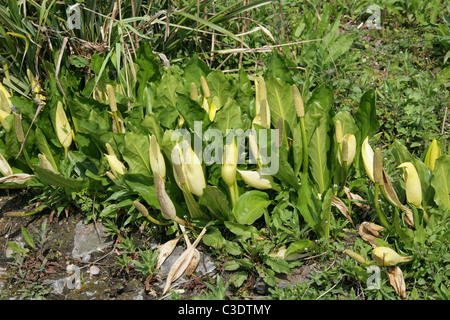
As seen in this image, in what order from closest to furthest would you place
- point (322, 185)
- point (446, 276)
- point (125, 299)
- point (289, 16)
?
1. point (446, 276)
2. point (125, 299)
3. point (322, 185)
4. point (289, 16)

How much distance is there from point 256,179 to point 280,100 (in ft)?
1.48

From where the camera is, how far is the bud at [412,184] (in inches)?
91.5

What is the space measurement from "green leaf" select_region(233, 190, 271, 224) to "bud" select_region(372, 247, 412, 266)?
587 mm

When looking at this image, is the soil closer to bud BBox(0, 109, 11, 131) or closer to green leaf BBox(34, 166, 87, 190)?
green leaf BBox(34, 166, 87, 190)

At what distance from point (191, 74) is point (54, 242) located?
1.21m

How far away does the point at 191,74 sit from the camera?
Answer: 3.11 meters

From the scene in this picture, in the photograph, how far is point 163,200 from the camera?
7.79 feet

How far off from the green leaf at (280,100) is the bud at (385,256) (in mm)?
851

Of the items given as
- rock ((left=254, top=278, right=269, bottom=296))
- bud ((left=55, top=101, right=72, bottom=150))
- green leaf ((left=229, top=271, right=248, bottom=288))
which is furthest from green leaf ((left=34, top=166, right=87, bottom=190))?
rock ((left=254, top=278, right=269, bottom=296))

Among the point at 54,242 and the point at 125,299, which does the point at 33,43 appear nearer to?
the point at 54,242

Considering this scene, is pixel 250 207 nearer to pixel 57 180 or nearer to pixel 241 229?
pixel 241 229

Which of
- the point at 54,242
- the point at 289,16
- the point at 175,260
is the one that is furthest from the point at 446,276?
the point at 289,16

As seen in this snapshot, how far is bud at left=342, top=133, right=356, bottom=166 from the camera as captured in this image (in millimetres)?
2443

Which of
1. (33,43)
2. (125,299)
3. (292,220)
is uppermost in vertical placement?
(33,43)
